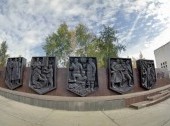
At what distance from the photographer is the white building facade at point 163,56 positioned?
87.2ft

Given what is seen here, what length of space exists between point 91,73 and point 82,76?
498 millimetres

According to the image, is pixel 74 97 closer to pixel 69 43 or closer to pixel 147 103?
pixel 147 103

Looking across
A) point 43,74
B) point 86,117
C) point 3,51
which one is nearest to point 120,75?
point 43,74

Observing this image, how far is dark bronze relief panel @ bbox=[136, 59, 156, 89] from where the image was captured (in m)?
12.4

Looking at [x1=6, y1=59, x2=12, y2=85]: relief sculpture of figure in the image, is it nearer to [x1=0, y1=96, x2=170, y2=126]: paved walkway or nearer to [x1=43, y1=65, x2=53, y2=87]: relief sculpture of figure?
[x1=43, y1=65, x2=53, y2=87]: relief sculpture of figure

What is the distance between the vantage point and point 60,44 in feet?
103

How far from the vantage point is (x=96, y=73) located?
11.0m

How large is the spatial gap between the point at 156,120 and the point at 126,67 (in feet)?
16.9

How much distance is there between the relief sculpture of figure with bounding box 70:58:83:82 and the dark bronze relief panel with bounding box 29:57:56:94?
970 millimetres

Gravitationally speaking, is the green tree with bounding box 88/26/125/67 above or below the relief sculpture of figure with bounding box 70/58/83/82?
above

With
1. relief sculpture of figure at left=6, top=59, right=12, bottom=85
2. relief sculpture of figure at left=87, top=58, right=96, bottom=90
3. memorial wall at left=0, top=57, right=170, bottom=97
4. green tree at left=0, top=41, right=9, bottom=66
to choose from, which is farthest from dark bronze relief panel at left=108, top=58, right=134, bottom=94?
green tree at left=0, top=41, right=9, bottom=66

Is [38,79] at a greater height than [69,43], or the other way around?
[69,43]

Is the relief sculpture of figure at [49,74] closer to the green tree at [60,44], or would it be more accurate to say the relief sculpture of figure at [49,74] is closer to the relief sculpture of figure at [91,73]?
the relief sculpture of figure at [91,73]

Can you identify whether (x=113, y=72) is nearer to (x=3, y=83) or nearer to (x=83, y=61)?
(x=83, y=61)
